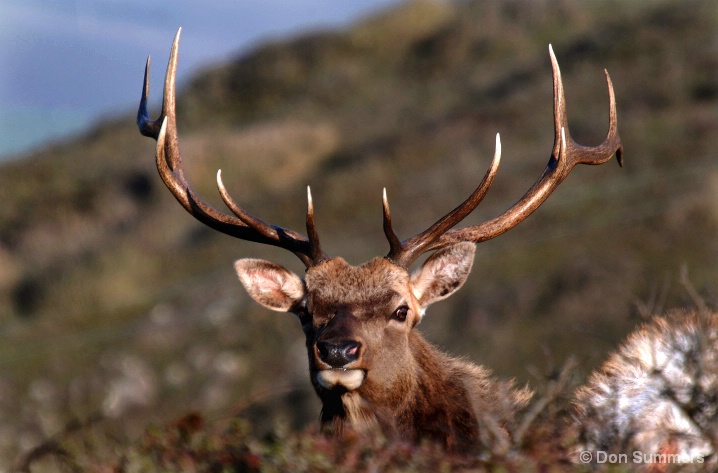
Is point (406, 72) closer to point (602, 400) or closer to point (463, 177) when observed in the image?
point (463, 177)

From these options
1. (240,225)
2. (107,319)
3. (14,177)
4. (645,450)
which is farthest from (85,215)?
(645,450)

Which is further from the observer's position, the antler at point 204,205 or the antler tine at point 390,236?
the antler at point 204,205

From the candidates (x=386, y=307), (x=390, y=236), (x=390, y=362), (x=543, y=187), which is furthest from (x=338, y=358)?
(x=543, y=187)

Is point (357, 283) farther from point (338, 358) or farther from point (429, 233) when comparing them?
point (338, 358)

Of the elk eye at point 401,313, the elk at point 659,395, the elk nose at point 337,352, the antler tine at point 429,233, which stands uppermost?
the antler tine at point 429,233

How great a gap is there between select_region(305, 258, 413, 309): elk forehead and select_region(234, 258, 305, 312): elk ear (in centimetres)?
27

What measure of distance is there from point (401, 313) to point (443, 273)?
670mm

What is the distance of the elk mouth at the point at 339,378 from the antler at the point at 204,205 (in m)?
1.18

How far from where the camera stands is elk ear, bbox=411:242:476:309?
762 centimetres

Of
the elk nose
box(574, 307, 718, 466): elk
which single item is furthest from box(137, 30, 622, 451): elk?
box(574, 307, 718, 466): elk

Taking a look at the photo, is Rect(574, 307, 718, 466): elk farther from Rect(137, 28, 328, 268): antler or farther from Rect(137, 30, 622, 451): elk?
Rect(137, 28, 328, 268): antler

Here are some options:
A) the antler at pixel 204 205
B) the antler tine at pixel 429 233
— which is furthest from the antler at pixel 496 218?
the antler at pixel 204 205

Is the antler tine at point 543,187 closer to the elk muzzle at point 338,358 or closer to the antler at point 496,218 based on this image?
the antler at point 496,218

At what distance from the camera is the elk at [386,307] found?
665 centimetres
